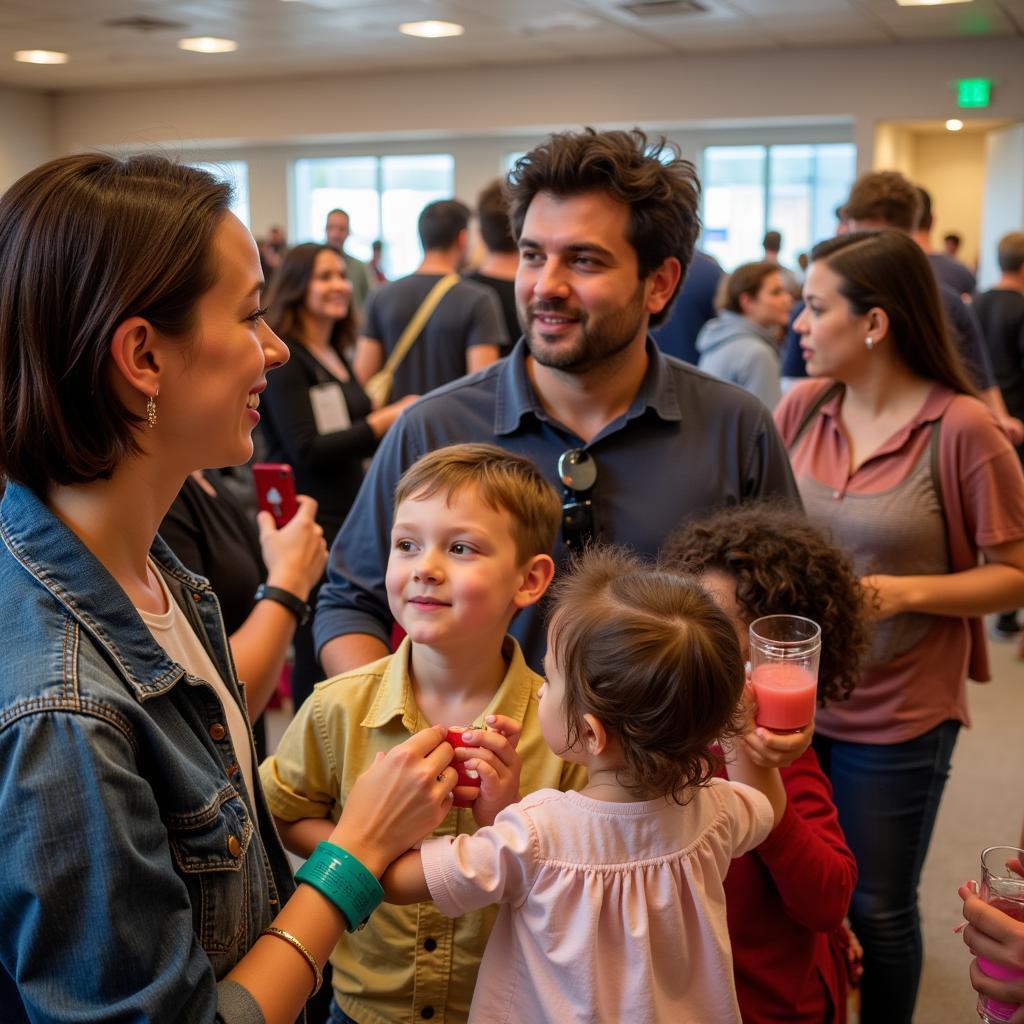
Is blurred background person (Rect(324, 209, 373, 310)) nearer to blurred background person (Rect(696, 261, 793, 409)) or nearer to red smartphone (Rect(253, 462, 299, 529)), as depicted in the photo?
blurred background person (Rect(696, 261, 793, 409))

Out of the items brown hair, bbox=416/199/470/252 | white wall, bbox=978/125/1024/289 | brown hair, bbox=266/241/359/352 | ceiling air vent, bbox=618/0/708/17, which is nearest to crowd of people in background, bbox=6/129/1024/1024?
brown hair, bbox=266/241/359/352

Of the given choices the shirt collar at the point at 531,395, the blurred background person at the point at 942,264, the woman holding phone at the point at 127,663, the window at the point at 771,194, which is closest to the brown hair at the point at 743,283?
the blurred background person at the point at 942,264

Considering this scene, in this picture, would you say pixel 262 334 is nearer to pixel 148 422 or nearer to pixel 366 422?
pixel 148 422

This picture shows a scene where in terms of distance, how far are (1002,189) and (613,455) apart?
9295 millimetres

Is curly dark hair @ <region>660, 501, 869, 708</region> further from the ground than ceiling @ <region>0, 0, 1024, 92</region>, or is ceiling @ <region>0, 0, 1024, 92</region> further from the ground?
ceiling @ <region>0, 0, 1024, 92</region>

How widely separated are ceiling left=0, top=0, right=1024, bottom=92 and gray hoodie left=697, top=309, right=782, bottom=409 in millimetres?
4242

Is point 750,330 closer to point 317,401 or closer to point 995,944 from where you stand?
point 317,401

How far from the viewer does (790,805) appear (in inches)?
59.6

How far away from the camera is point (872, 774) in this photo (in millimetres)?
2260

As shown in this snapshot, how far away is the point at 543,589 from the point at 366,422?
2.22 metres

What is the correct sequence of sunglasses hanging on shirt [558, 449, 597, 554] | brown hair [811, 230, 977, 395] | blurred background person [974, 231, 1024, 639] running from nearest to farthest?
1. sunglasses hanging on shirt [558, 449, 597, 554]
2. brown hair [811, 230, 977, 395]
3. blurred background person [974, 231, 1024, 639]

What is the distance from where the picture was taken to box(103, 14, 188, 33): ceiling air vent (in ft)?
28.5

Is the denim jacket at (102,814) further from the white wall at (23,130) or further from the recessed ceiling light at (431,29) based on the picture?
the white wall at (23,130)

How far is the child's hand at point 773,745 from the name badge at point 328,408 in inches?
97.7
